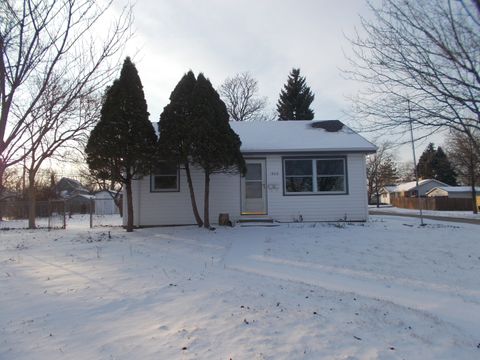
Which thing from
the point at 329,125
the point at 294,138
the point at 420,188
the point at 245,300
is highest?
the point at 329,125

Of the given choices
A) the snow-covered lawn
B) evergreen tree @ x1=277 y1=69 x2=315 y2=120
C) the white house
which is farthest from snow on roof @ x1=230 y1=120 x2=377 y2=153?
evergreen tree @ x1=277 y1=69 x2=315 y2=120

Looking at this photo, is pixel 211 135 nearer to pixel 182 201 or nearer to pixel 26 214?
pixel 182 201

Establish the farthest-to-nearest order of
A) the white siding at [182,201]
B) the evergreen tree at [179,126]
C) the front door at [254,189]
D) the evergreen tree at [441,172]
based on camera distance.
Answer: the evergreen tree at [441,172], the front door at [254,189], the white siding at [182,201], the evergreen tree at [179,126]

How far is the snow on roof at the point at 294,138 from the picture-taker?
14.9 m

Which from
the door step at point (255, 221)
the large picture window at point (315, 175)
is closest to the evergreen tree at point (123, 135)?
the door step at point (255, 221)

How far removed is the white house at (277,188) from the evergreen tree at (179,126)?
209cm

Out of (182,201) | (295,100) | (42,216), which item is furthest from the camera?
(295,100)

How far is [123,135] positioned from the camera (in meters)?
12.3

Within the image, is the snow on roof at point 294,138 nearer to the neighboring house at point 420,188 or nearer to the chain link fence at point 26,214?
the chain link fence at point 26,214

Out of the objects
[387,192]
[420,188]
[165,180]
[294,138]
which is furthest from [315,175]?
[387,192]

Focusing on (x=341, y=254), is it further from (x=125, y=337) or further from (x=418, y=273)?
(x=125, y=337)

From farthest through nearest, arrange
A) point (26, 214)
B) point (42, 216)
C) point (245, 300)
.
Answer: point (26, 214) < point (42, 216) < point (245, 300)

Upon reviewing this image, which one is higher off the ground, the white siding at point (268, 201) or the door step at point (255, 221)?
the white siding at point (268, 201)

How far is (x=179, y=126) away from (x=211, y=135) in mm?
1034
